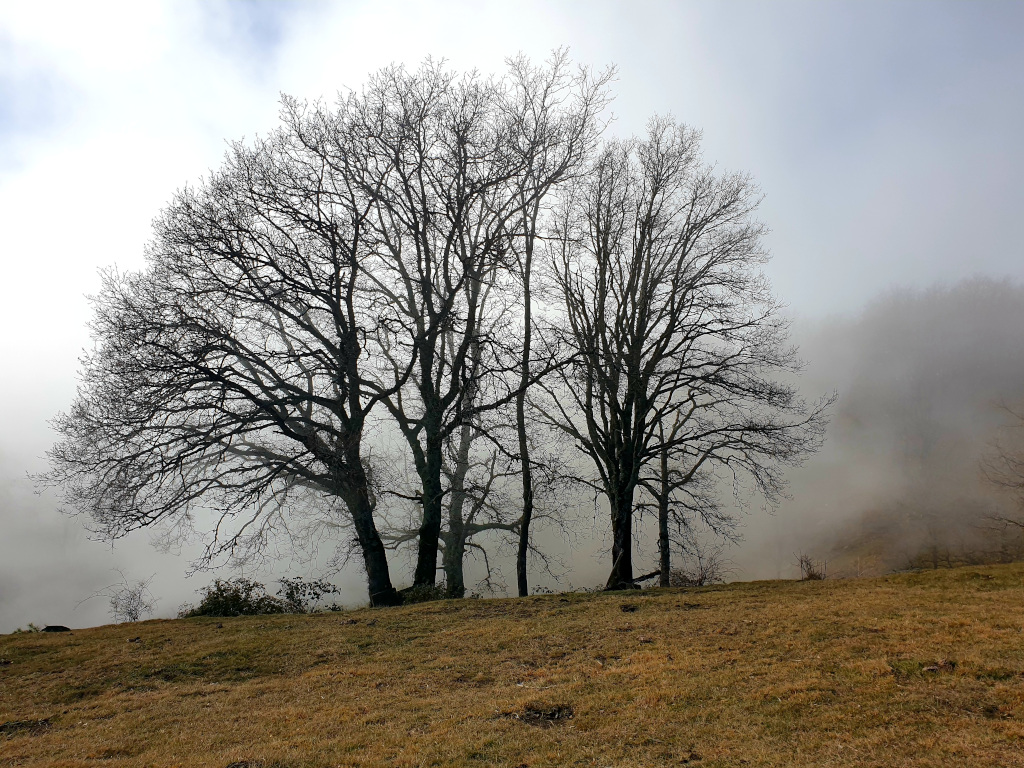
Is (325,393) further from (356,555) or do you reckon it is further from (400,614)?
(400,614)

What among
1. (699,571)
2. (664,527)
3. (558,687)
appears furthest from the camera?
(699,571)

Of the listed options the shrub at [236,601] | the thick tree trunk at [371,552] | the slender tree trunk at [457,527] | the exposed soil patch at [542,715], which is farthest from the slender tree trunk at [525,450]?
the exposed soil patch at [542,715]

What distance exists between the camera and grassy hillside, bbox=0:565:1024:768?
5.25 metres

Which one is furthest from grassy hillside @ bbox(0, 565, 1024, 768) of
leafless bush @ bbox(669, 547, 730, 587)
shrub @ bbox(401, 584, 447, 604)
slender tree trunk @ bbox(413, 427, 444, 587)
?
leafless bush @ bbox(669, 547, 730, 587)

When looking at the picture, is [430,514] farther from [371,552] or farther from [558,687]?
[558,687]

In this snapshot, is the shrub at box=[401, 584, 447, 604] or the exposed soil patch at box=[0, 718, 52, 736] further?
Answer: the shrub at box=[401, 584, 447, 604]

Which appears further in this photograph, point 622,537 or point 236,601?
point 622,537

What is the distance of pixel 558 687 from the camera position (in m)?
7.00

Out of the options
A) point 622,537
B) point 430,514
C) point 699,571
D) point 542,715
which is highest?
point 430,514

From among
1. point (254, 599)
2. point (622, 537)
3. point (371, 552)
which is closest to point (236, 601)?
point (254, 599)

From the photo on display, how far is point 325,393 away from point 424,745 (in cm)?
1140

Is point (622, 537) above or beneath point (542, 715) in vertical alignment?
above

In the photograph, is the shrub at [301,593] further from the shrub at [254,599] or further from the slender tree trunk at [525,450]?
the slender tree trunk at [525,450]

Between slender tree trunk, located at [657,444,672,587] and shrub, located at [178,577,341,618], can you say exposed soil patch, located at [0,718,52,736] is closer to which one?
shrub, located at [178,577,341,618]
